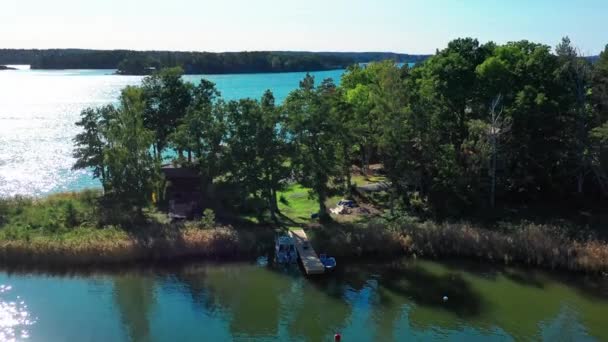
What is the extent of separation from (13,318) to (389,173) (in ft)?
81.8

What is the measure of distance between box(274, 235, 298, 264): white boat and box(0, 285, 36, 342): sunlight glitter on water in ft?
44.0

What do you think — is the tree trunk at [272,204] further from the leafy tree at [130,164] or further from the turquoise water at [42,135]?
the turquoise water at [42,135]

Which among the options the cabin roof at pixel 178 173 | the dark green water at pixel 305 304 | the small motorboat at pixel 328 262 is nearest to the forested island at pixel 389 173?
the cabin roof at pixel 178 173

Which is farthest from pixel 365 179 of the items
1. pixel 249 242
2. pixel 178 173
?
pixel 249 242

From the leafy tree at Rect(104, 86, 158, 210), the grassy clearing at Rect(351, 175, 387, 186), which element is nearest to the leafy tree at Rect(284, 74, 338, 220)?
the grassy clearing at Rect(351, 175, 387, 186)

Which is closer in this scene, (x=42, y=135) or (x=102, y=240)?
(x=102, y=240)

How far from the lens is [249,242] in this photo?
34.1m

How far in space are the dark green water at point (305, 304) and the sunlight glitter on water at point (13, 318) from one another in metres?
0.05

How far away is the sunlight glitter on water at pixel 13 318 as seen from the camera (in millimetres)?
24756

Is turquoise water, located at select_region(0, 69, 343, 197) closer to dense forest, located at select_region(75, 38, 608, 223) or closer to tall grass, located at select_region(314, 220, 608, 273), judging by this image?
dense forest, located at select_region(75, 38, 608, 223)

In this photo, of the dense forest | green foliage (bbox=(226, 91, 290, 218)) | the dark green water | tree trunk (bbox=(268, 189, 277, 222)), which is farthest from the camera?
tree trunk (bbox=(268, 189, 277, 222))

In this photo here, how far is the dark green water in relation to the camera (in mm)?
25766

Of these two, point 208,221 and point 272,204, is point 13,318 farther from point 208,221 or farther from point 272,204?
point 272,204

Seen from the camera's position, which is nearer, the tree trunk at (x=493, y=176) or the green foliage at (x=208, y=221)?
the green foliage at (x=208, y=221)
